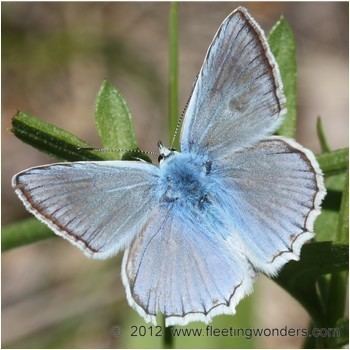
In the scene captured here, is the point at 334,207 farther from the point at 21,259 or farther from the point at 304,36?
the point at 304,36

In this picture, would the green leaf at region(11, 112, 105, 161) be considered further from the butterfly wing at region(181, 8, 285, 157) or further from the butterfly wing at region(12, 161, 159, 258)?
the butterfly wing at region(181, 8, 285, 157)

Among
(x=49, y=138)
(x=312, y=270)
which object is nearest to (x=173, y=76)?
(x=49, y=138)

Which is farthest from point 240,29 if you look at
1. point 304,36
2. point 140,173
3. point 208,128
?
point 304,36

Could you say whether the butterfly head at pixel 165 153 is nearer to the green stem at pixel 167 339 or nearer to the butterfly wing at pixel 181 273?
the butterfly wing at pixel 181 273

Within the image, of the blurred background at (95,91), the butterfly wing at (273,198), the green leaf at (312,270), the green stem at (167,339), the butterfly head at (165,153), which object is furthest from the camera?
the blurred background at (95,91)

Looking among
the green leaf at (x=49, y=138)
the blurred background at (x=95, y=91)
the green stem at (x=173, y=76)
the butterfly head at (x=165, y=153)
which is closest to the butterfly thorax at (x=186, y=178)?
the butterfly head at (x=165, y=153)

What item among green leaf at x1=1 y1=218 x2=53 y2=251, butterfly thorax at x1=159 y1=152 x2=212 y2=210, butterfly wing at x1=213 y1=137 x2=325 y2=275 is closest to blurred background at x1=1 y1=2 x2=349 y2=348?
green leaf at x1=1 y1=218 x2=53 y2=251

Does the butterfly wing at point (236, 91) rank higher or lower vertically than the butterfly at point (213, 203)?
higher
